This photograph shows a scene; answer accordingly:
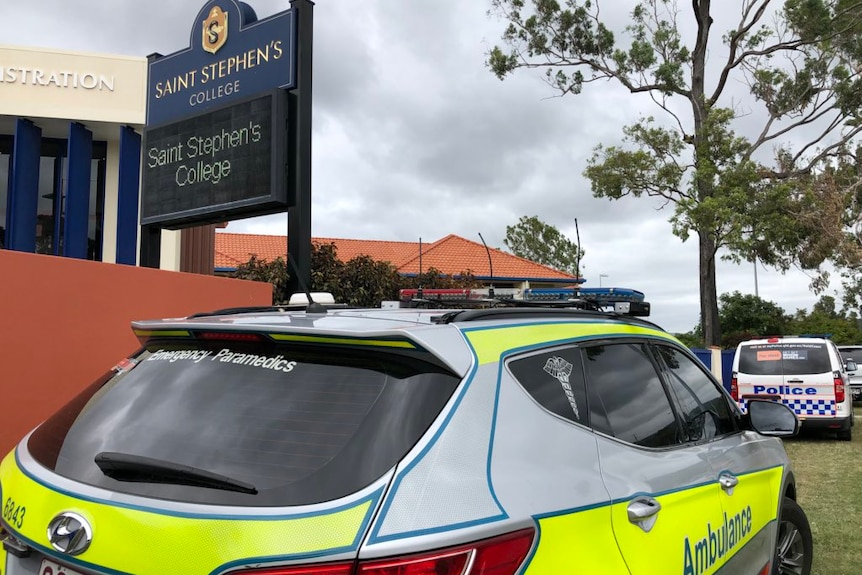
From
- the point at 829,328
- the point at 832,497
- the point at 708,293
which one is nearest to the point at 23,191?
the point at 832,497

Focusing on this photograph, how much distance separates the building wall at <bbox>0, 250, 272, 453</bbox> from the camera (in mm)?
5281

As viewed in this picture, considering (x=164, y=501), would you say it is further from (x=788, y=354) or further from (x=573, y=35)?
(x=573, y=35)

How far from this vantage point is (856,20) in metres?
23.5

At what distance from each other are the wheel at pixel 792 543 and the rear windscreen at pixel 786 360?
8.74 meters

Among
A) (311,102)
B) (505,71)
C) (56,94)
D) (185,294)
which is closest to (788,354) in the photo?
(311,102)

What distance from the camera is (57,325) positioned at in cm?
565

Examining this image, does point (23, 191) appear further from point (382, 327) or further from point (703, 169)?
point (703, 169)

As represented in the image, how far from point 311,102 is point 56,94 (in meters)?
9.02

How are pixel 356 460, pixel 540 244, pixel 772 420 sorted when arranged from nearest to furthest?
pixel 356 460 → pixel 772 420 → pixel 540 244

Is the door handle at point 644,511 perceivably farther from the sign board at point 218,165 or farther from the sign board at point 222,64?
the sign board at point 222,64

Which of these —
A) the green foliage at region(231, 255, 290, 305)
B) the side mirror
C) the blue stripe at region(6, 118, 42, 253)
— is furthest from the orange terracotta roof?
the side mirror

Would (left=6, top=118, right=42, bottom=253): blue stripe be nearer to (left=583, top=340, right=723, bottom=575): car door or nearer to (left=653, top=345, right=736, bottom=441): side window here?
(left=653, top=345, right=736, bottom=441): side window

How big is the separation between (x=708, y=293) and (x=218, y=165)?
1958 centimetres

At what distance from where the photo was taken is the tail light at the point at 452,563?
58.2 inches
